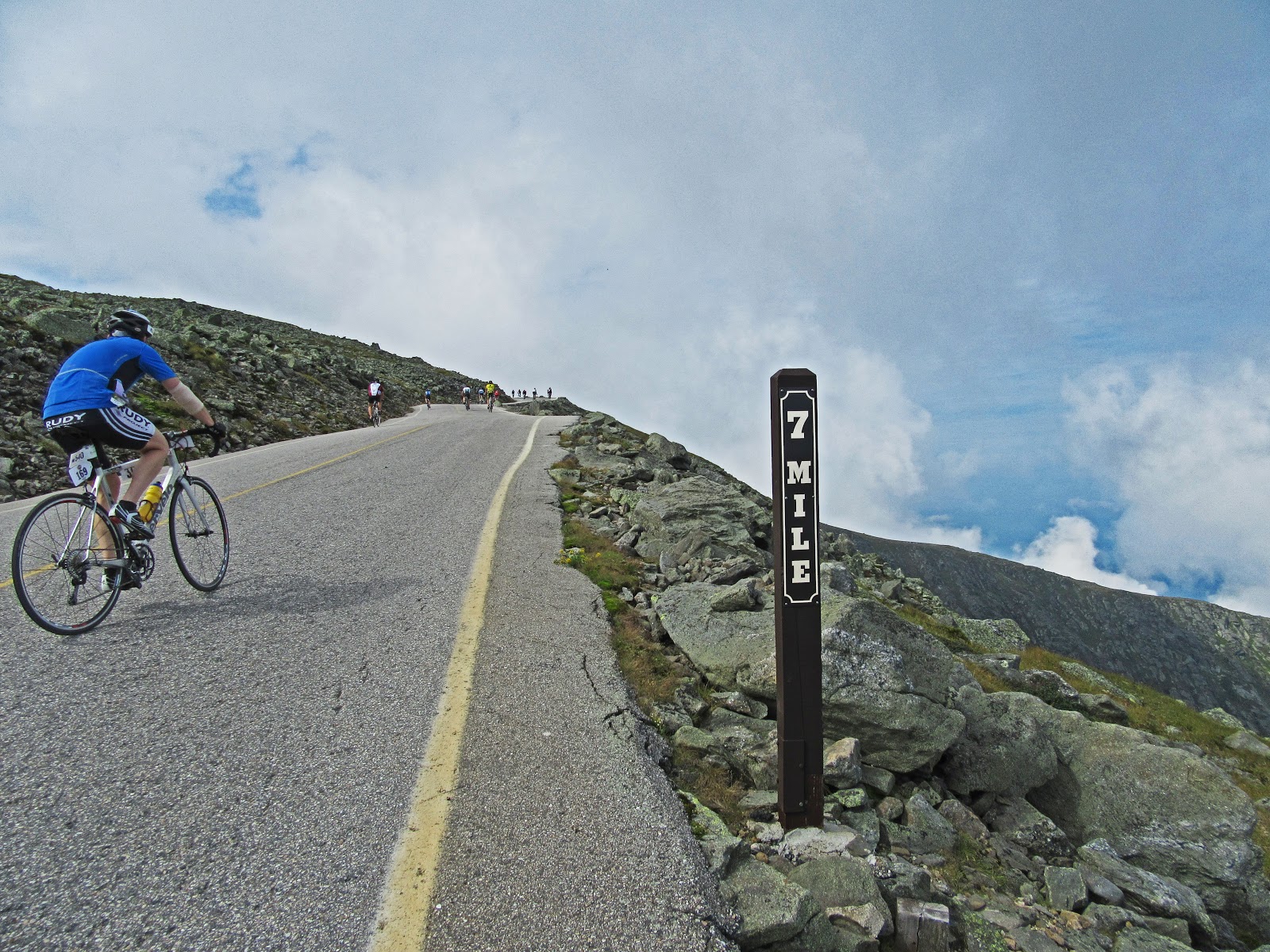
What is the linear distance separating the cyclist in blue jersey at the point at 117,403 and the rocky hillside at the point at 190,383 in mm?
9237

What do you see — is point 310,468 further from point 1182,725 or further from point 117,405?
point 1182,725

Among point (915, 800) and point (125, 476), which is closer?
point (915, 800)

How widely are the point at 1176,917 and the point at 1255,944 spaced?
1.77m

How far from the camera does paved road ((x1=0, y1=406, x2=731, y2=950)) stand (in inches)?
93.7

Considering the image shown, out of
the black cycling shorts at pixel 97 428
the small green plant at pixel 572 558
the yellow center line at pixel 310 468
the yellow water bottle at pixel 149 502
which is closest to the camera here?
the black cycling shorts at pixel 97 428

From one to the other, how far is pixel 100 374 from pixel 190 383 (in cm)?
2000

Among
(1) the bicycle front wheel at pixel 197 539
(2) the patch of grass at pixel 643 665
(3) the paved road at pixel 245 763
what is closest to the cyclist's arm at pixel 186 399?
(1) the bicycle front wheel at pixel 197 539

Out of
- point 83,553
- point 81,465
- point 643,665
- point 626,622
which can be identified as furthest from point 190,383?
point 643,665

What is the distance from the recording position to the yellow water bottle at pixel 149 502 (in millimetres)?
5473

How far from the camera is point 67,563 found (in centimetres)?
490

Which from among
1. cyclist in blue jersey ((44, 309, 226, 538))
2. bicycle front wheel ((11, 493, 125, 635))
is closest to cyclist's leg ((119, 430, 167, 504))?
cyclist in blue jersey ((44, 309, 226, 538))

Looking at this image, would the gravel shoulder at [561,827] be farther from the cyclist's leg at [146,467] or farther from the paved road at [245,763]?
the cyclist's leg at [146,467]

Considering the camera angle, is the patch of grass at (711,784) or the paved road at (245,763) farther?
the patch of grass at (711,784)

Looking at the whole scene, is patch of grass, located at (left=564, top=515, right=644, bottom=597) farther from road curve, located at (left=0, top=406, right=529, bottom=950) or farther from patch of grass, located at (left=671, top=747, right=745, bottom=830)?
patch of grass, located at (left=671, top=747, right=745, bottom=830)
